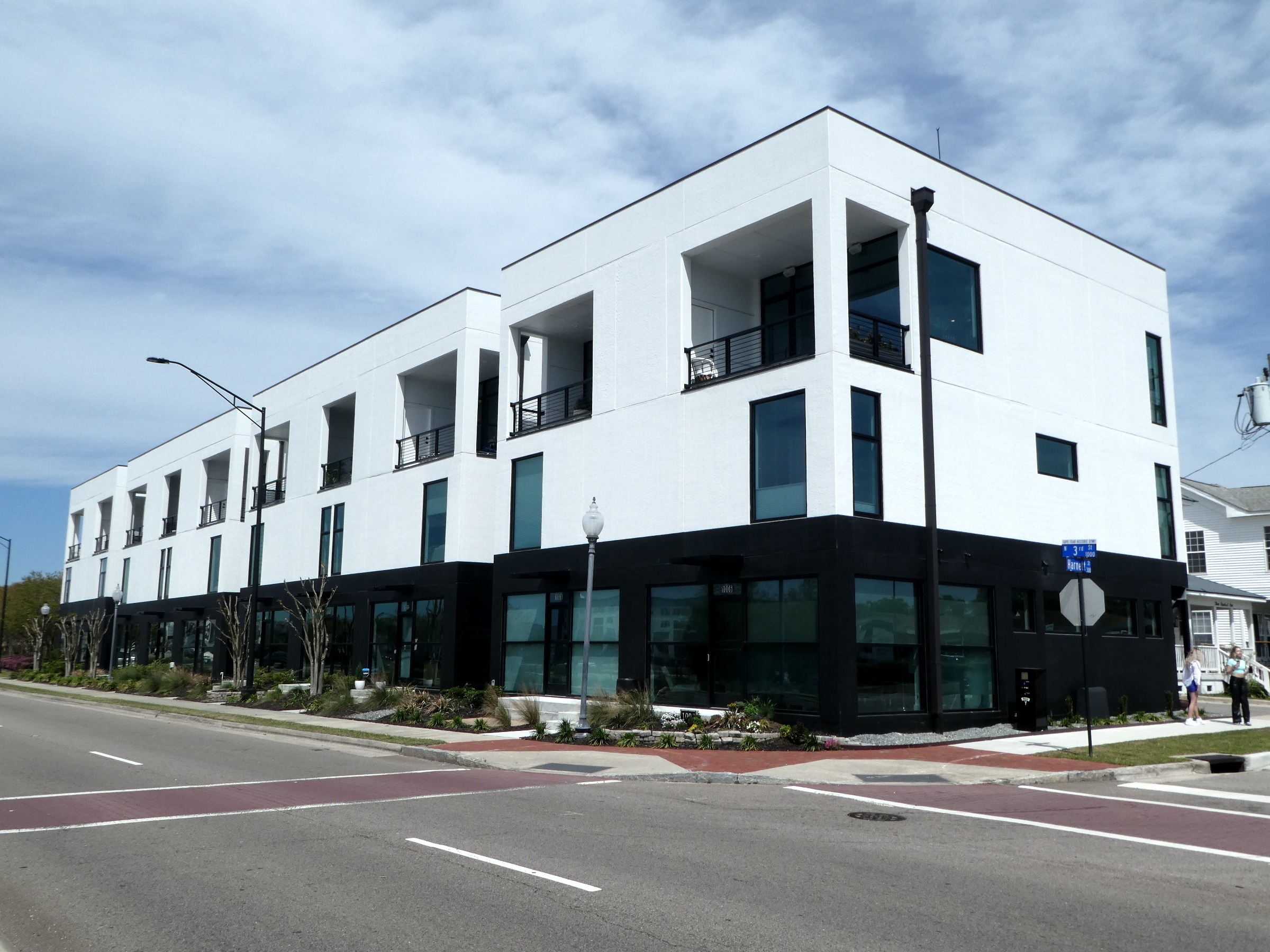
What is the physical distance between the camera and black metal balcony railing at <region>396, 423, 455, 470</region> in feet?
105

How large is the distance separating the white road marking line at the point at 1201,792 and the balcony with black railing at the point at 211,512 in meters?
41.6

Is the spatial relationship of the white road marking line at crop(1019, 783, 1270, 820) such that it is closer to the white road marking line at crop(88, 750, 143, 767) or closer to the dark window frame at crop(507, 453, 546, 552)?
the white road marking line at crop(88, 750, 143, 767)

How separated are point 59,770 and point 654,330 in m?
14.0

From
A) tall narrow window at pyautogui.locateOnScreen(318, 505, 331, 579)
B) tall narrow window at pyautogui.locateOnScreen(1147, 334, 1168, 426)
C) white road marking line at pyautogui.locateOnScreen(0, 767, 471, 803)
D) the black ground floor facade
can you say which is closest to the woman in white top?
the black ground floor facade

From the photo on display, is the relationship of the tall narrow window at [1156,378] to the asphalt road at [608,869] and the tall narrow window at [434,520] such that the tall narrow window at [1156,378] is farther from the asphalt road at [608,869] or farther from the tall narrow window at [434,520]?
the tall narrow window at [434,520]

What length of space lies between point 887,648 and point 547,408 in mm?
11990

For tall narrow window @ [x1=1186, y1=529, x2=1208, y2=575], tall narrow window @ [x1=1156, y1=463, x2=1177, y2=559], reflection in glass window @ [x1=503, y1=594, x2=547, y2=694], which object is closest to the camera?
reflection in glass window @ [x1=503, y1=594, x2=547, y2=694]

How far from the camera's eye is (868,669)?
18906 mm

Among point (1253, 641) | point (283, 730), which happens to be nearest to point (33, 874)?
point (283, 730)

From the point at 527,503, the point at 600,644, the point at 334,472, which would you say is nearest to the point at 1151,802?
the point at 600,644

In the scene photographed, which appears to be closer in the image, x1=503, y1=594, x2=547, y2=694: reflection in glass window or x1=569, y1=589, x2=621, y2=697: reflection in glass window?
x1=569, y1=589, x2=621, y2=697: reflection in glass window

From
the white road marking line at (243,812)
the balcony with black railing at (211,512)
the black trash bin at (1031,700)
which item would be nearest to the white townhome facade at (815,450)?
the black trash bin at (1031,700)

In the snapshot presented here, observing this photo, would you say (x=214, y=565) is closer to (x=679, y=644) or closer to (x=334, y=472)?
(x=334, y=472)

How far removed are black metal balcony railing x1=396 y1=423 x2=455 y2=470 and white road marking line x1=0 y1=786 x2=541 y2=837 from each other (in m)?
19.4
